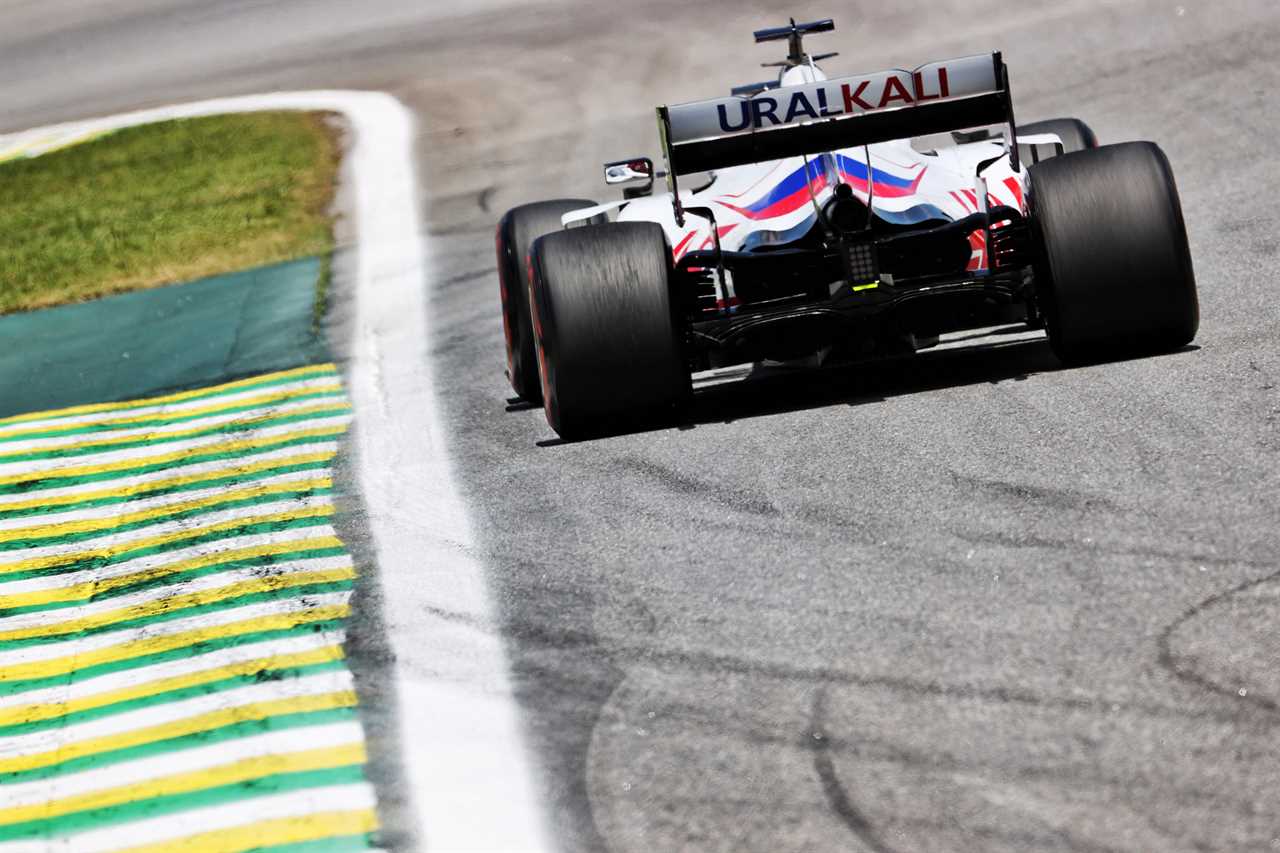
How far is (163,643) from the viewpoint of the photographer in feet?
23.3

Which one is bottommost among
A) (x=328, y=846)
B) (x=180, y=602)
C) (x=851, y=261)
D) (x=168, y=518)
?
(x=168, y=518)

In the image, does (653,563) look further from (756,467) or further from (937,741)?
(937,741)

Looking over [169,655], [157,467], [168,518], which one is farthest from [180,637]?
[157,467]

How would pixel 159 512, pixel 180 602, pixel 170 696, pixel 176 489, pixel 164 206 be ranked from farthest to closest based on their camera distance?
1. pixel 164 206
2. pixel 176 489
3. pixel 159 512
4. pixel 180 602
5. pixel 170 696

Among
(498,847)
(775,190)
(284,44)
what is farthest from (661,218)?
(284,44)

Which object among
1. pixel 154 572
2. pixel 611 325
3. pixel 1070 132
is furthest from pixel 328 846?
pixel 1070 132

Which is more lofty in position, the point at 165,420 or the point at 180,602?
the point at 180,602

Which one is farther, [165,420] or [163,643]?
[165,420]

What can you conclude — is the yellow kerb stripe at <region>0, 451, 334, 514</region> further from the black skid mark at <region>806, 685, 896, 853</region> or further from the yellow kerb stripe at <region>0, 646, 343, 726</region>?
the black skid mark at <region>806, 685, 896, 853</region>

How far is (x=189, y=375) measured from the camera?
41.1 feet

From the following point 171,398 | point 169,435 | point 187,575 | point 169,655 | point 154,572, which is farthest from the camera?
point 171,398

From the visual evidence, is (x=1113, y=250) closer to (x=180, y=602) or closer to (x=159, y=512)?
(x=180, y=602)

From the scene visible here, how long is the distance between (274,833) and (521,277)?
485cm

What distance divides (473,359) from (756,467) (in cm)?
398
